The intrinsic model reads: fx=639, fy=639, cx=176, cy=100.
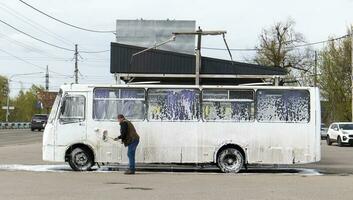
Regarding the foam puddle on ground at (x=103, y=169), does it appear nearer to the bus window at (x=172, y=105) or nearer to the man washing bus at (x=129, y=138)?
the man washing bus at (x=129, y=138)

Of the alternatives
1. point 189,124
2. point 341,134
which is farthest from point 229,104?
point 341,134

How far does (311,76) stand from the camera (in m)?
65.3

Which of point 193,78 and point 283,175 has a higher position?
point 193,78

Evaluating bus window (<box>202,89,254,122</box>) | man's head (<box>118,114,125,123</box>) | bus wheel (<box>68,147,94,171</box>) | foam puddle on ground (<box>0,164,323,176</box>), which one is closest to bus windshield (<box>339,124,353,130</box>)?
foam puddle on ground (<box>0,164,323,176</box>)

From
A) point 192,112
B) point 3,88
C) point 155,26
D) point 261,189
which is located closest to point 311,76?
point 155,26

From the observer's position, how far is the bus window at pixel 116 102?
19.4 m

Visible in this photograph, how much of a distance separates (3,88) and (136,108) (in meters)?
94.1

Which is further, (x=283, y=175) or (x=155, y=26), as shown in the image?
(x=155, y=26)

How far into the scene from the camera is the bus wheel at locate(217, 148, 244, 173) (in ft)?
63.0

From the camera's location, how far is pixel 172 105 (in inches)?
768

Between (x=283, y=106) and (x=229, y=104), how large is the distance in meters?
1.65

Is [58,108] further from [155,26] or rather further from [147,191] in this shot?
[155,26]

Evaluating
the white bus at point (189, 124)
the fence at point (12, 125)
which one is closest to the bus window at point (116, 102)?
the white bus at point (189, 124)

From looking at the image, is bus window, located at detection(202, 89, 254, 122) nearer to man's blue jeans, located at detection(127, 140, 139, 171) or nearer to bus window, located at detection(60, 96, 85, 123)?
man's blue jeans, located at detection(127, 140, 139, 171)
